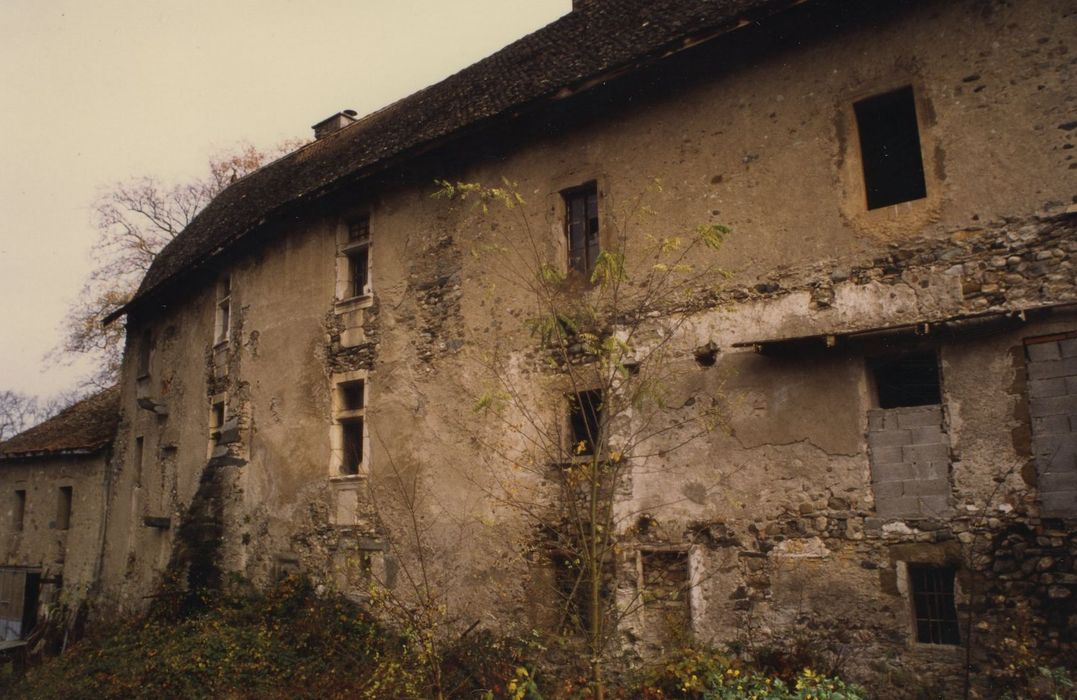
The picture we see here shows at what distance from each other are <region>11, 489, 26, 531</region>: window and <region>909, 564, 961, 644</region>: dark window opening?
21.3 metres

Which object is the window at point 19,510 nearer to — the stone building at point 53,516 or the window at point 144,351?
the stone building at point 53,516

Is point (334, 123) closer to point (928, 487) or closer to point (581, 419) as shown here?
point (581, 419)

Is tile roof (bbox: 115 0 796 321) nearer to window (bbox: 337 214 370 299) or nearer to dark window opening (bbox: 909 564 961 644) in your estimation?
window (bbox: 337 214 370 299)

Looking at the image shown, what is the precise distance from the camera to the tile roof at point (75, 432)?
18.7 meters

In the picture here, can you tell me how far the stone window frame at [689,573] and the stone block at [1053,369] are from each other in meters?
3.37

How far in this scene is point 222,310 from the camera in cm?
1506

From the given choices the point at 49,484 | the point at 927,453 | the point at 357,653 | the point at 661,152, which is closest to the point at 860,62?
the point at 661,152

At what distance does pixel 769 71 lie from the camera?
8094 mm

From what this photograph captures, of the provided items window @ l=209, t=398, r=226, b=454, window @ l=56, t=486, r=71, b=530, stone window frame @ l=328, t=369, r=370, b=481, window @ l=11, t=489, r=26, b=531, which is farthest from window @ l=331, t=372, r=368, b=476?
window @ l=11, t=489, r=26, b=531

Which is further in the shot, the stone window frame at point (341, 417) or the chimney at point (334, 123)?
the chimney at point (334, 123)

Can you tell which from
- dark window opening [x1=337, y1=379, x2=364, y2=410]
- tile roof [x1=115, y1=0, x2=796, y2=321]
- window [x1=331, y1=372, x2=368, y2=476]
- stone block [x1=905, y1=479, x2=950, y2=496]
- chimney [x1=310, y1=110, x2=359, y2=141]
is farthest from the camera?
chimney [x1=310, y1=110, x2=359, y2=141]

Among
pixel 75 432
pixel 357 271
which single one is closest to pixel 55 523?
pixel 75 432

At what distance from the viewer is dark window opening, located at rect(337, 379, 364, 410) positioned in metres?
11.6

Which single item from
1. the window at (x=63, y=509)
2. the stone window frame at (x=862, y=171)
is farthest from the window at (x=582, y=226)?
the window at (x=63, y=509)
